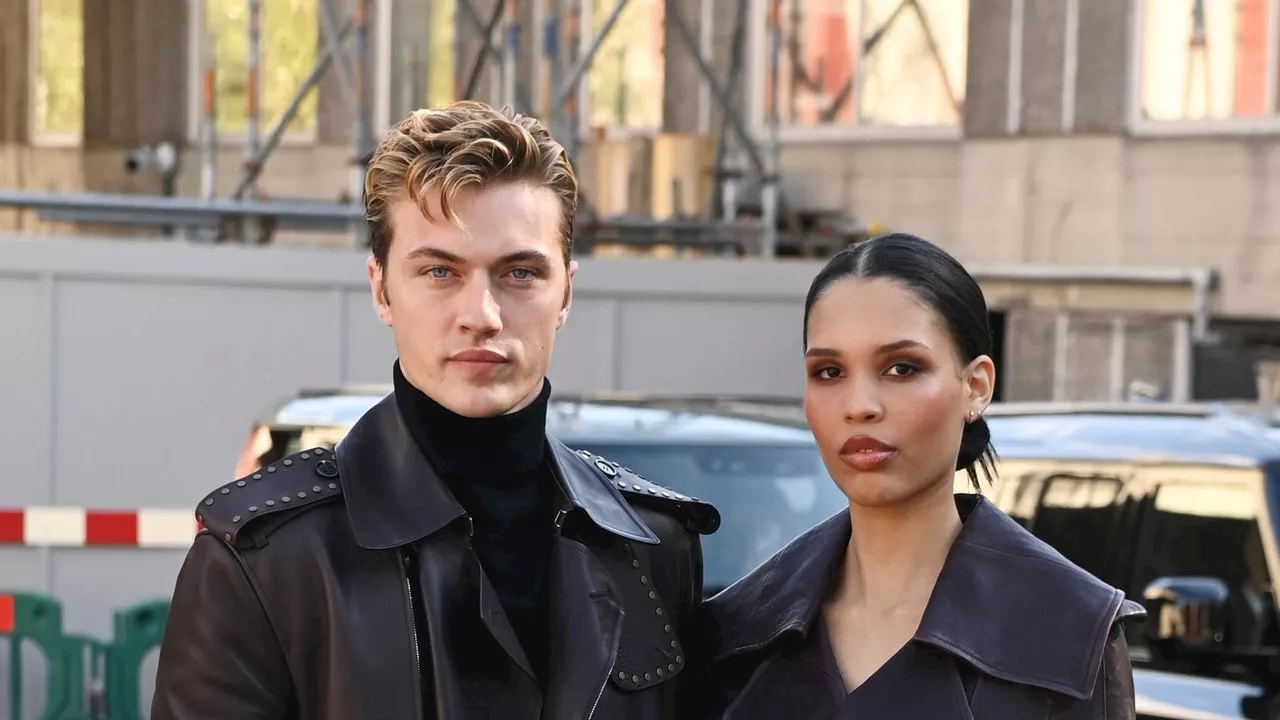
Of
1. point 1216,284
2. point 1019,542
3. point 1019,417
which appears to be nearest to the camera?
point 1019,542

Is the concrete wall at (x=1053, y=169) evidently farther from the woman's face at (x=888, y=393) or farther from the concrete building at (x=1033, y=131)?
the woman's face at (x=888, y=393)

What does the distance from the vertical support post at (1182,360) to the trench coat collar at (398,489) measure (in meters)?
10.8

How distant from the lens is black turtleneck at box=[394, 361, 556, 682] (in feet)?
8.62

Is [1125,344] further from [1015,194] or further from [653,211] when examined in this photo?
[653,211]

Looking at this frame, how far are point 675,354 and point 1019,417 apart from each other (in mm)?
3035

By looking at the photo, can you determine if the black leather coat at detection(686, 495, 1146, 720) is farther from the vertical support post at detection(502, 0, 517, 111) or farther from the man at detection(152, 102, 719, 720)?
the vertical support post at detection(502, 0, 517, 111)

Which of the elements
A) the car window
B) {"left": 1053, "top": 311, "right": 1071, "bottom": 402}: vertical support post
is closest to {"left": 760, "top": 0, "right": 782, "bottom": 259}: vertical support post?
{"left": 1053, "top": 311, "right": 1071, "bottom": 402}: vertical support post

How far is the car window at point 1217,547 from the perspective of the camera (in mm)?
4605

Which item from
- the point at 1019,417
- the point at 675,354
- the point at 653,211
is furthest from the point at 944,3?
the point at 1019,417

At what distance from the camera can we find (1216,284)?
12656mm

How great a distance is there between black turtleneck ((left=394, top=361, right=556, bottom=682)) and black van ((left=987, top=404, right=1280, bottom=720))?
2.28 metres

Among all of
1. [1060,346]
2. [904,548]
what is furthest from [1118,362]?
[904,548]

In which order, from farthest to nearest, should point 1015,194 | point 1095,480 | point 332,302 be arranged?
point 1015,194
point 332,302
point 1095,480

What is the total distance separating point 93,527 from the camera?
772 centimetres
